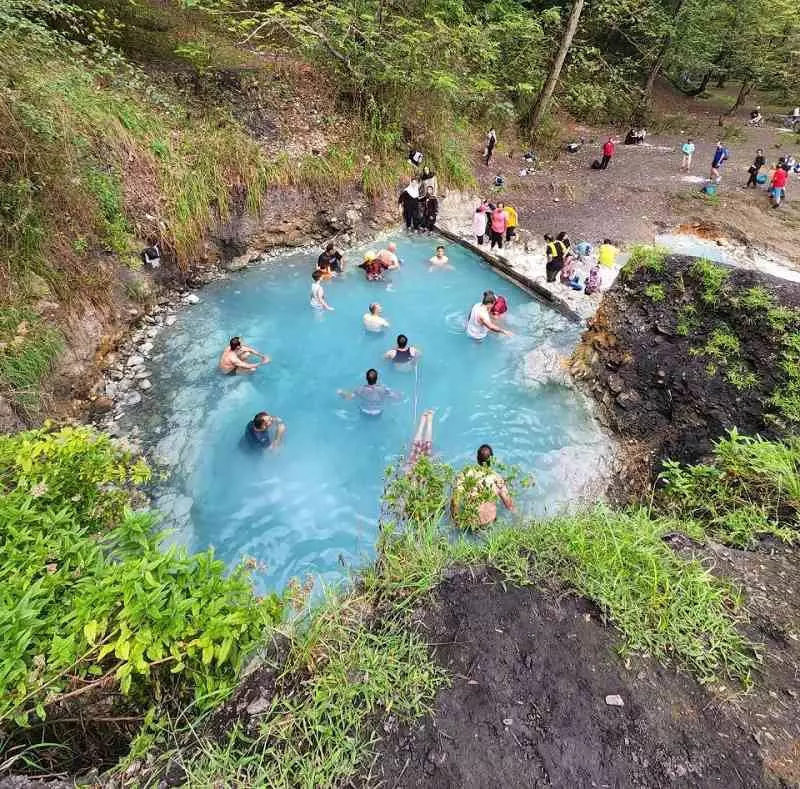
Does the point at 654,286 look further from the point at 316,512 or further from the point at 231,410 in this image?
the point at 231,410

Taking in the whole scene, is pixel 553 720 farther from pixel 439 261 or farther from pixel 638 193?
pixel 638 193

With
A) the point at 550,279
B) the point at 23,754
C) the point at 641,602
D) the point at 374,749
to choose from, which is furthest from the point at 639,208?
the point at 23,754

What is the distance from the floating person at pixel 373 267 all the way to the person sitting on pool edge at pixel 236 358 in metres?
3.73

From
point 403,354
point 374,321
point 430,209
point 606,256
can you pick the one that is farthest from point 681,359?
point 430,209

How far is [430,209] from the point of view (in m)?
12.8

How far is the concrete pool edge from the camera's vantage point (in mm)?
10281

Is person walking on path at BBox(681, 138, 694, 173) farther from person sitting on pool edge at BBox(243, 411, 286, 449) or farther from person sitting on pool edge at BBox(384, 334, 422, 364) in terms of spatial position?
person sitting on pool edge at BBox(243, 411, 286, 449)

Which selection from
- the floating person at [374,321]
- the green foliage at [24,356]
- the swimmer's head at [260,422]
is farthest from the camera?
the floating person at [374,321]

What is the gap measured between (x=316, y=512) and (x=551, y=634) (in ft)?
12.7

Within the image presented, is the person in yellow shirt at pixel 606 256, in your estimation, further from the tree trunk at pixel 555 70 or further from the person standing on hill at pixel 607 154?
the tree trunk at pixel 555 70

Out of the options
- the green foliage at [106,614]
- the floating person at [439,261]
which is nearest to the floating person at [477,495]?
the green foliage at [106,614]

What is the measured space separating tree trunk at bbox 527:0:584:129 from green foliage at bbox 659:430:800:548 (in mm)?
15882

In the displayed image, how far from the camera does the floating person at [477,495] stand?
506cm

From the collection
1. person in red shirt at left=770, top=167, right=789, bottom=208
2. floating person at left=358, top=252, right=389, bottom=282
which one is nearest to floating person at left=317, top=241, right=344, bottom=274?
floating person at left=358, top=252, right=389, bottom=282
